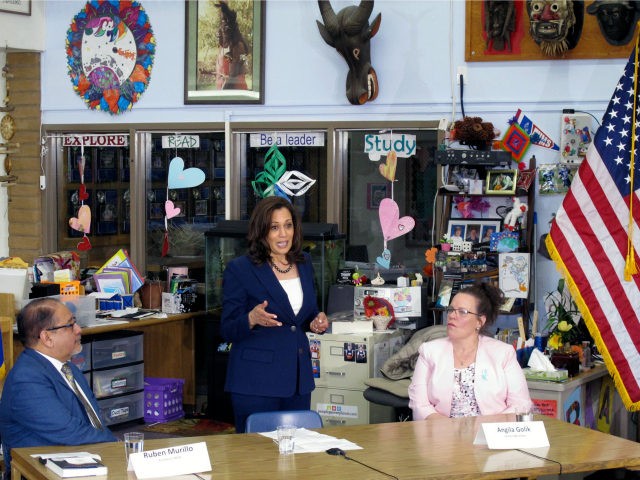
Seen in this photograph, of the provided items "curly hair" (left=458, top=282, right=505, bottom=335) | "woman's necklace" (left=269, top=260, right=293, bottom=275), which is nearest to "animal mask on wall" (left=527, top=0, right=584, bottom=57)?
"curly hair" (left=458, top=282, right=505, bottom=335)

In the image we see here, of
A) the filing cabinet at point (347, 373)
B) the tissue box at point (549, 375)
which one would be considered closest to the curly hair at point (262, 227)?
the tissue box at point (549, 375)

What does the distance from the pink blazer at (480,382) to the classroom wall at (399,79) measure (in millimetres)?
2331

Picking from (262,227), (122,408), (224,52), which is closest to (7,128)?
(224,52)

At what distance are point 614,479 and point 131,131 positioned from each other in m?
4.51

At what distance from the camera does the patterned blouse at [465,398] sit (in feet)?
15.5

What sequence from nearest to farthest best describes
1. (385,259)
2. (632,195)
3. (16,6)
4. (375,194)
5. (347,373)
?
(632,195)
(347,373)
(385,259)
(375,194)
(16,6)

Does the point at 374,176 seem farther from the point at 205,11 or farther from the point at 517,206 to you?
the point at 205,11

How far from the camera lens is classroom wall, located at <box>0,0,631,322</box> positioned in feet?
22.8

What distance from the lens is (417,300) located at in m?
6.86

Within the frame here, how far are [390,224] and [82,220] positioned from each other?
2629 mm

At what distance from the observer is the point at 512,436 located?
4004 millimetres

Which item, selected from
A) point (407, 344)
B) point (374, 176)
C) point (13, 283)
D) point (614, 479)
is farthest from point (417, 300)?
point (13, 283)

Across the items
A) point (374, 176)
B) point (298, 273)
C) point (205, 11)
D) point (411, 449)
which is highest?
point (205, 11)

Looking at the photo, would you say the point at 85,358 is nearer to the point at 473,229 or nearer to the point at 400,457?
the point at 473,229
